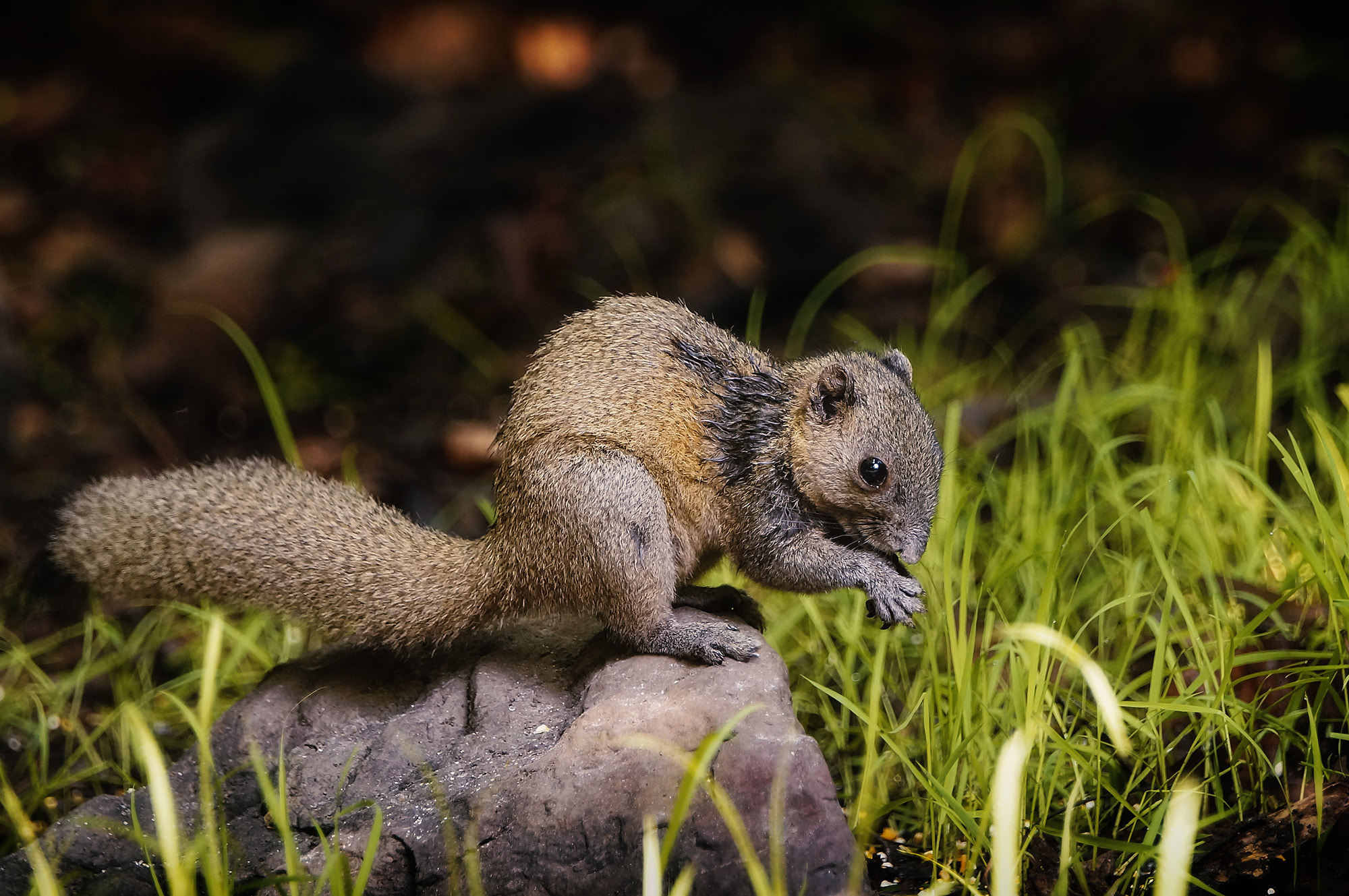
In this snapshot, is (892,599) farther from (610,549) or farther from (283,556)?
(283,556)

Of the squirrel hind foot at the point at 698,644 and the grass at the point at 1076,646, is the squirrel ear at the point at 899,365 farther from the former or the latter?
the squirrel hind foot at the point at 698,644

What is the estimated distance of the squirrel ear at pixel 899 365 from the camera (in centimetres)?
389

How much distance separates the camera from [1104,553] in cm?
436

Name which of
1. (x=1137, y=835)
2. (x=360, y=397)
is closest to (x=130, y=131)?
(x=360, y=397)

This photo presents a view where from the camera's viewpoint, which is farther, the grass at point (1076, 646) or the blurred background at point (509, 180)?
the blurred background at point (509, 180)

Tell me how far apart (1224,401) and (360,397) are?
466 centimetres

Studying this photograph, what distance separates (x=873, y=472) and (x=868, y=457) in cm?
5

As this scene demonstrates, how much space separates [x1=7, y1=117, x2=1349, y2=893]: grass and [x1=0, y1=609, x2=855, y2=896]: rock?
0.15 m

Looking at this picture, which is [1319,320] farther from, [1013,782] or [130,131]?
[130,131]

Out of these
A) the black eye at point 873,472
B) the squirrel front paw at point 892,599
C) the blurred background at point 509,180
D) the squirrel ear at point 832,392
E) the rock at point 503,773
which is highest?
the blurred background at point 509,180

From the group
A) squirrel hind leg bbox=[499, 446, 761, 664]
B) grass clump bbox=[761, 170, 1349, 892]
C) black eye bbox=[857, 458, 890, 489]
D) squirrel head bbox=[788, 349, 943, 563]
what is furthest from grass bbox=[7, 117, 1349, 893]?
squirrel hind leg bbox=[499, 446, 761, 664]

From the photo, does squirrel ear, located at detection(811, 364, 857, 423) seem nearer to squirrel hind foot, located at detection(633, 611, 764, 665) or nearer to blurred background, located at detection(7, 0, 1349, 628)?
squirrel hind foot, located at detection(633, 611, 764, 665)

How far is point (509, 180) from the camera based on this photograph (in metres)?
7.75

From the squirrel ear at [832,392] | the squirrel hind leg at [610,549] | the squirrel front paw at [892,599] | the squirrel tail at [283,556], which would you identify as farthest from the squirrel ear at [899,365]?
the squirrel tail at [283,556]
